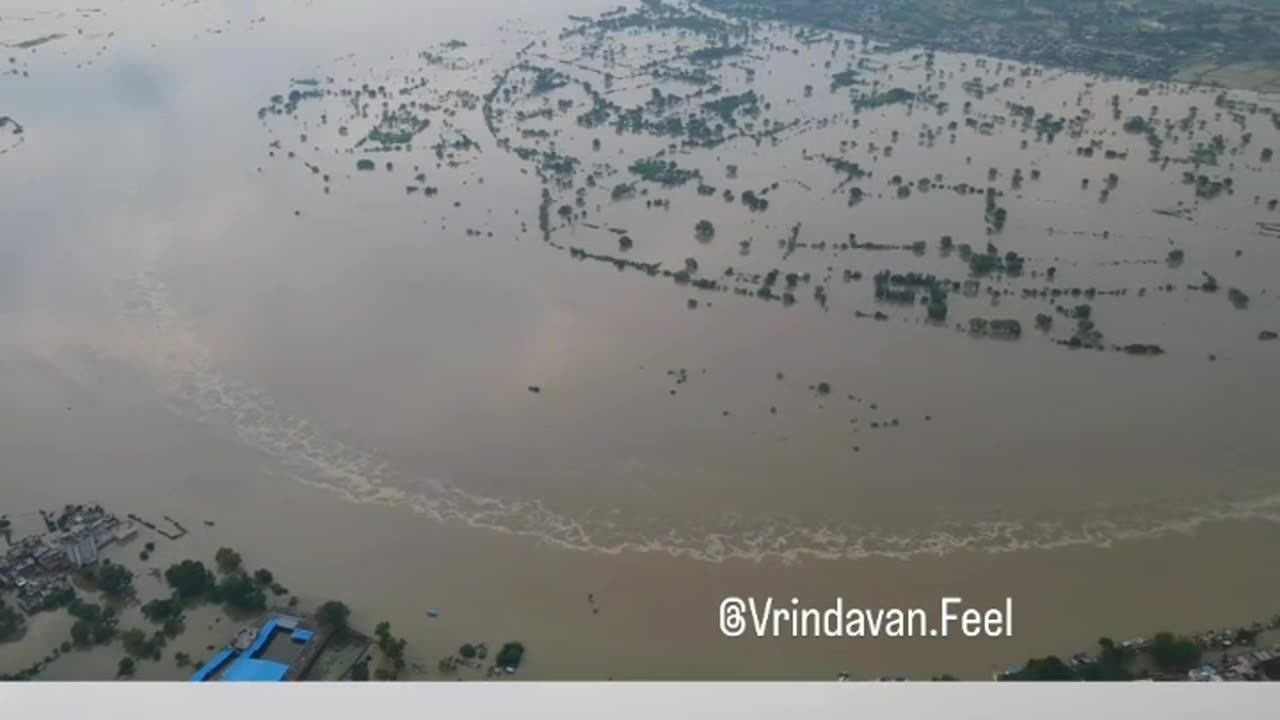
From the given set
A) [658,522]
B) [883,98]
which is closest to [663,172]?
[883,98]

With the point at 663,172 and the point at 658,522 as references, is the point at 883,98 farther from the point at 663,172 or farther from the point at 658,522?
the point at 658,522

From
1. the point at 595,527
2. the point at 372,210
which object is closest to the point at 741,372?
the point at 595,527

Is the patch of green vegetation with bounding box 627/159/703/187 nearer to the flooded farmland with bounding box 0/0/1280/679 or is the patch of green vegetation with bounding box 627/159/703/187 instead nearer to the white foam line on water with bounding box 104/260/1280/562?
the flooded farmland with bounding box 0/0/1280/679

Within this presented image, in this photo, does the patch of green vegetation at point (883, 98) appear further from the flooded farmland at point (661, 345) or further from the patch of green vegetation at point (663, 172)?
the patch of green vegetation at point (663, 172)

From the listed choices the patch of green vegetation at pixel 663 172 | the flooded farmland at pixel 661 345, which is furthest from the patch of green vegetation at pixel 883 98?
the patch of green vegetation at pixel 663 172

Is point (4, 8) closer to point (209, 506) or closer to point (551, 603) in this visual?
point (209, 506)

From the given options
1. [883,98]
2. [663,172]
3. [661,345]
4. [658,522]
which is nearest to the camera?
[658,522]

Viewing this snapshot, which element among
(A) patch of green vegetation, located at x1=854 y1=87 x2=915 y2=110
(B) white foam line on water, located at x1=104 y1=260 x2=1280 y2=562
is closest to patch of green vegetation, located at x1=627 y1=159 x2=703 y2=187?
(A) patch of green vegetation, located at x1=854 y1=87 x2=915 y2=110
